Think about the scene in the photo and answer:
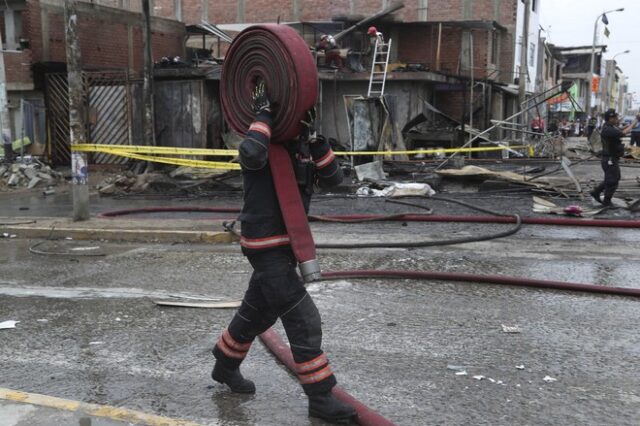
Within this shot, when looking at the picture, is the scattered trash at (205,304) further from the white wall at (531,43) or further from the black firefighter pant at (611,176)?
the white wall at (531,43)

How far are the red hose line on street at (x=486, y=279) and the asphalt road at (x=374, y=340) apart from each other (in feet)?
0.25

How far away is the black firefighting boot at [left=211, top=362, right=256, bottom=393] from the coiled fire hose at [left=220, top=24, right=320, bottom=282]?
826 mm

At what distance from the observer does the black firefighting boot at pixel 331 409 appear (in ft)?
11.5

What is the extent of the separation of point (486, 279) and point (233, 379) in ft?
11.1

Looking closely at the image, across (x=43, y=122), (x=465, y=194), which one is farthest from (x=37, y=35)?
(x=465, y=194)

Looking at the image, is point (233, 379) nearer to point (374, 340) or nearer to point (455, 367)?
point (374, 340)

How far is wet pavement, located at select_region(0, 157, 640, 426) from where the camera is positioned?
3.82 meters

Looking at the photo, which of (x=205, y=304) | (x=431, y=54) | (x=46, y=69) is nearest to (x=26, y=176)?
(x=46, y=69)

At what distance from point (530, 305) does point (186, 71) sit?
16.1 metres

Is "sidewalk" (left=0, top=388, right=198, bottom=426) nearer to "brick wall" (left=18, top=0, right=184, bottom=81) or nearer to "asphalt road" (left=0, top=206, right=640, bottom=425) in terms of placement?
"asphalt road" (left=0, top=206, right=640, bottom=425)

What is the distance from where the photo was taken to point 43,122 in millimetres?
20859

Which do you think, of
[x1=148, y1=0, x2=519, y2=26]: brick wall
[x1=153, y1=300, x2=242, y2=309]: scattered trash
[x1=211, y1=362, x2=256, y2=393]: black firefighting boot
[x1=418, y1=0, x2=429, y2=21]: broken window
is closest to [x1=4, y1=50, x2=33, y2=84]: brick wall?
[x1=148, y1=0, x2=519, y2=26]: brick wall

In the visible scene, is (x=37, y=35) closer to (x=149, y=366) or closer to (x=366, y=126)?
(x=366, y=126)

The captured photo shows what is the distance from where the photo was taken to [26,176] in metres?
17.4
